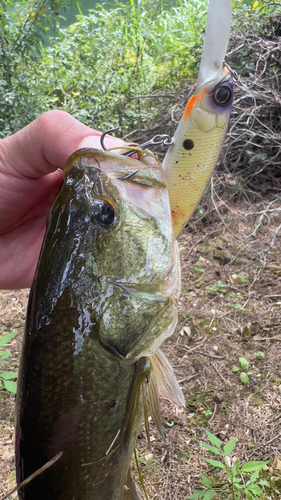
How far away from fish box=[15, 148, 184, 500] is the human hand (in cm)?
32

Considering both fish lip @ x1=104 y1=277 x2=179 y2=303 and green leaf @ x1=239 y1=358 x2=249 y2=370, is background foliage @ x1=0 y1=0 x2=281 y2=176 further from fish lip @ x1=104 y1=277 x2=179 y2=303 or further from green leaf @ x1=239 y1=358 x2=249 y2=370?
fish lip @ x1=104 y1=277 x2=179 y2=303

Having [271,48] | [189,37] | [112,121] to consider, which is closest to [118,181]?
[271,48]

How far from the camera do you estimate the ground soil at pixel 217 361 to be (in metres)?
2.28

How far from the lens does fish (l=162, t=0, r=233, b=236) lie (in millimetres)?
1045

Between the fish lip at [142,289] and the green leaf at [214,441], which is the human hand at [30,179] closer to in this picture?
the fish lip at [142,289]

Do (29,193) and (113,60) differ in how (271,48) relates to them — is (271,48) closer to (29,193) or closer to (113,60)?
(113,60)

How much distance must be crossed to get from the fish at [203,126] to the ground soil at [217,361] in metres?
1.60

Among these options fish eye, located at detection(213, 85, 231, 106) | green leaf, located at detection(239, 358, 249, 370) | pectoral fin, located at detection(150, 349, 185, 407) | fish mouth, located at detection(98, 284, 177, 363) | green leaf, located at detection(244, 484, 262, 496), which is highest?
fish eye, located at detection(213, 85, 231, 106)

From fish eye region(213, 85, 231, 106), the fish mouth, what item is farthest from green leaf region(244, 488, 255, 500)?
fish eye region(213, 85, 231, 106)

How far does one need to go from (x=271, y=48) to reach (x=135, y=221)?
3.96m

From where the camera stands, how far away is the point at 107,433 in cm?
125

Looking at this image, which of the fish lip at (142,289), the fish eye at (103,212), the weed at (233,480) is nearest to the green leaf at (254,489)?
the weed at (233,480)

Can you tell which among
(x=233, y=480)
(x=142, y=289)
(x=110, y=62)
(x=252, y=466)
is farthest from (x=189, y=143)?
(x=110, y=62)

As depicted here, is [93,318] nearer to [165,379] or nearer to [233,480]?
[165,379]
